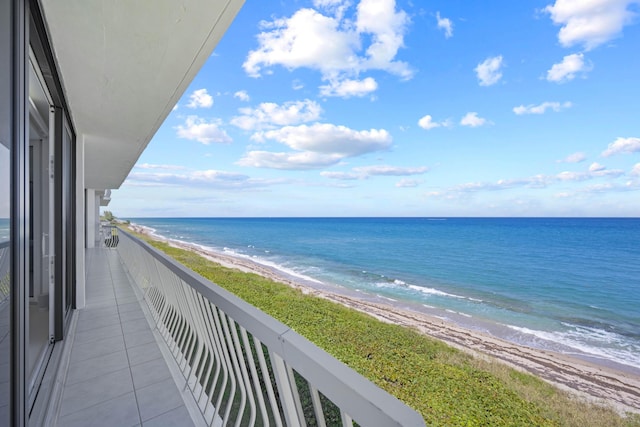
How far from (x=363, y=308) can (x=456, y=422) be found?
19.3 ft

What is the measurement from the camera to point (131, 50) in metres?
1.83

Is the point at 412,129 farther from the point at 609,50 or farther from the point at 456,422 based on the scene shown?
the point at 456,422

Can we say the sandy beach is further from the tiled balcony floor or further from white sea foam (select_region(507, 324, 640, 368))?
the tiled balcony floor

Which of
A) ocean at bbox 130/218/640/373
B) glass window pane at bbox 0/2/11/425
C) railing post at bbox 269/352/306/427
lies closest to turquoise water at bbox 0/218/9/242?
glass window pane at bbox 0/2/11/425

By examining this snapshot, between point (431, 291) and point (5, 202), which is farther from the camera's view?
point (431, 291)

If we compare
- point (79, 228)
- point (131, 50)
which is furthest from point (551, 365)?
point (79, 228)

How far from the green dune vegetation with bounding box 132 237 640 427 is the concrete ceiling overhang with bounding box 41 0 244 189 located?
11.4ft

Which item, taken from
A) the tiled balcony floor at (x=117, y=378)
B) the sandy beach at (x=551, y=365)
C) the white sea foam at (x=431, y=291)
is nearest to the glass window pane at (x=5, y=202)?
the tiled balcony floor at (x=117, y=378)

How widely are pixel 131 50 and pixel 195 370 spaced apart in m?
2.16

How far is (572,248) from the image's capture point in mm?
27688

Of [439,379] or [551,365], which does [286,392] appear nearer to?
[439,379]

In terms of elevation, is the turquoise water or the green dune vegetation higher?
the turquoise water

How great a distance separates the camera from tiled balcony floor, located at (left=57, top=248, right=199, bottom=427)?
1.73 m

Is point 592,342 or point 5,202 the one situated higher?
point 5,202
